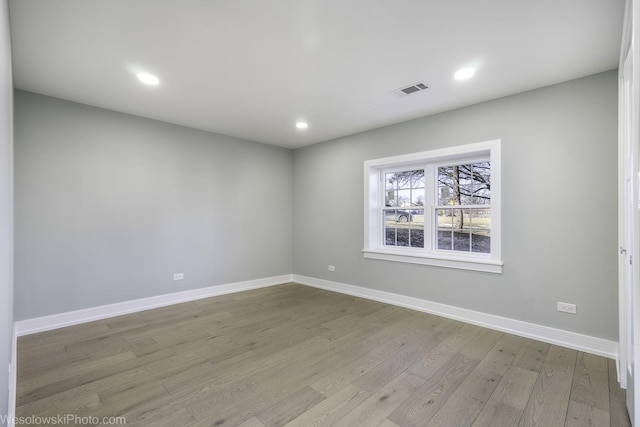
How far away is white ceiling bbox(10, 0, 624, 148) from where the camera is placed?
2004mm

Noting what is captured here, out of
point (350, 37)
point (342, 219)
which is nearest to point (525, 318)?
point (342, 219)

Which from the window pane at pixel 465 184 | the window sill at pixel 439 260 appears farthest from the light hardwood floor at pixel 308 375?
the window pane at pixel 465 184

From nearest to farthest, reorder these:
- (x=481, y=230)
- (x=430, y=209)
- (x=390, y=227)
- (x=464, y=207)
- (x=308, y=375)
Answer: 1. (x=308, y=375)
2. (x=481, y=230)
3. (x=464, y=207)
4. (x=430, y=209)
5. (x=390, y=227)

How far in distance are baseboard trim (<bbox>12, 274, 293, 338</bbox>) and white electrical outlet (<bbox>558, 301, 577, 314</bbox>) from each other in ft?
13.7

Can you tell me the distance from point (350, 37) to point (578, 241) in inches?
113

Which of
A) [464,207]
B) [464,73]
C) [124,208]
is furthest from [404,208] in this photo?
[124,208]

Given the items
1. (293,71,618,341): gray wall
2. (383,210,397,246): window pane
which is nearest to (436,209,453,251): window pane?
(293,71,618,341): gray wall

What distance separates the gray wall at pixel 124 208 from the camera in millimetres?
3293

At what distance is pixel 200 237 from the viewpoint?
461 centimetres

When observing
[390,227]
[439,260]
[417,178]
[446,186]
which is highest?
[417,178]

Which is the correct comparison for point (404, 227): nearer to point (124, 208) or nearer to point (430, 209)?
point (430, 209)

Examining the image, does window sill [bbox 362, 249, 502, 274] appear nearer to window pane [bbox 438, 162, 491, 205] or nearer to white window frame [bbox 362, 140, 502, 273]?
white window frame [bbox 362, 140, 502, 273]

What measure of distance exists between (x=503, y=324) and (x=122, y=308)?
4647 mm

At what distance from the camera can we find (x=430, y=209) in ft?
13.6
